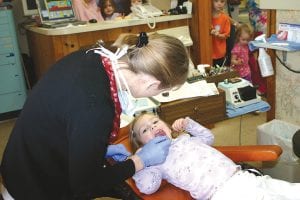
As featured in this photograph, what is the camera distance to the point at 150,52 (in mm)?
980

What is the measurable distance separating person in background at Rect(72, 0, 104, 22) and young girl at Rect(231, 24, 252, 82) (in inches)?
54.8

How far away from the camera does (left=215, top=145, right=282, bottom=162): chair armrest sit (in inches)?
58.7

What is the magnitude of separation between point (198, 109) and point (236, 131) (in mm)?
441

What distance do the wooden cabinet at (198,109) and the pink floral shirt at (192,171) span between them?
93 centimetres

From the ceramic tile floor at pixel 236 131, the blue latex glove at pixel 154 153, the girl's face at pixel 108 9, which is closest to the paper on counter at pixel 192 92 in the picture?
the ceramic tile floor at pixel 236 131

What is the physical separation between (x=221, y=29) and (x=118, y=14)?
105 cm

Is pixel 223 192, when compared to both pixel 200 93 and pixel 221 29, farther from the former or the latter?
pixel 221 29

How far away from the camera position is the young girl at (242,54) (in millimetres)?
3418

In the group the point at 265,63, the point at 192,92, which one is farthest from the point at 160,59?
the point at 192,92

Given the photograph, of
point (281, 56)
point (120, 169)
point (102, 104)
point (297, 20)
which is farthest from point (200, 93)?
point (102, 104)

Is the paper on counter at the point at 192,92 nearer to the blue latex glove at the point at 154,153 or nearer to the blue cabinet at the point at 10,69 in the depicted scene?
the blue latex glove at the point at 154,153

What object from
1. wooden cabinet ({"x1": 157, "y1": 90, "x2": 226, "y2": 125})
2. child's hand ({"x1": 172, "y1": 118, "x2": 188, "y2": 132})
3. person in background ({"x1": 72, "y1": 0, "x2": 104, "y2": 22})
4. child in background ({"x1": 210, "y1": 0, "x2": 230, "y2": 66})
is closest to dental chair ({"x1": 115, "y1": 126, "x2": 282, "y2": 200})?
child's hand ({"x1": 172, "y1": 118, "x2": 188, "y2": 132})

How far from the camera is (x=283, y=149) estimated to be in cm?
207

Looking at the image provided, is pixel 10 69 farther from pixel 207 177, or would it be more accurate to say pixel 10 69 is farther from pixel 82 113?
pixel 82 113
